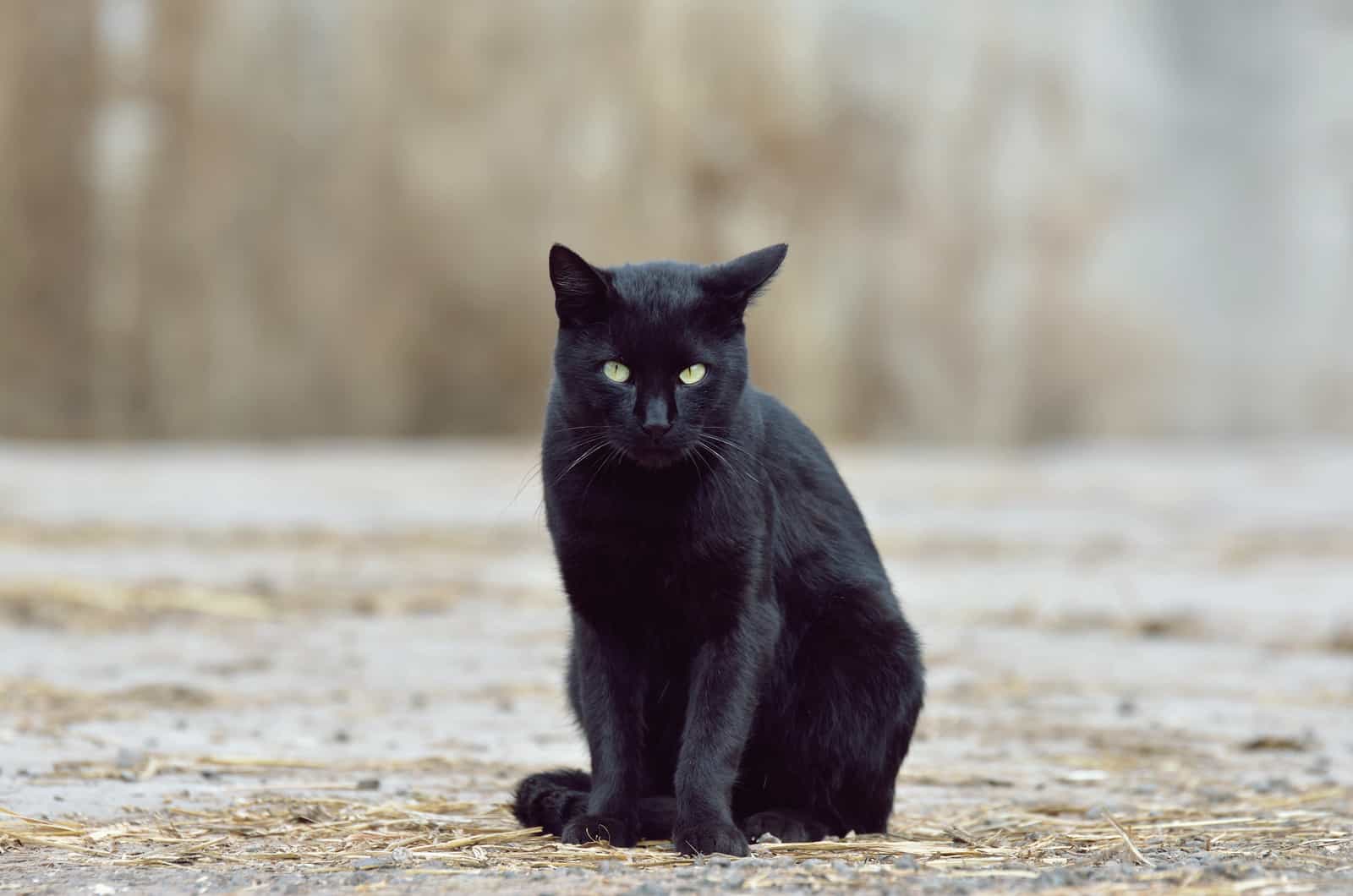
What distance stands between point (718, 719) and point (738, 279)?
0.84 metres

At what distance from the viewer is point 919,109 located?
597 inches

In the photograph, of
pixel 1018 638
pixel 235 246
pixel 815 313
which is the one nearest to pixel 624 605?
pixel 1018 638

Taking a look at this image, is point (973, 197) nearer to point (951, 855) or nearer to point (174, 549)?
point (174, 549)

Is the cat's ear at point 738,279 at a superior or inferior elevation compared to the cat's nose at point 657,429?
superior

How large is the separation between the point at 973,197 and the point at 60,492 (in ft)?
28.7

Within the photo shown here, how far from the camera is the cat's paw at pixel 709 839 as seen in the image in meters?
2.87

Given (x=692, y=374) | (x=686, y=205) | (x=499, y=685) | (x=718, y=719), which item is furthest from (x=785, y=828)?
(x=686, y=205)

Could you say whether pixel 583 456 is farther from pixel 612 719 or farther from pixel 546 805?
pixel 546 805

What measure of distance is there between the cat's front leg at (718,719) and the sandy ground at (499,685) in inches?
4.7

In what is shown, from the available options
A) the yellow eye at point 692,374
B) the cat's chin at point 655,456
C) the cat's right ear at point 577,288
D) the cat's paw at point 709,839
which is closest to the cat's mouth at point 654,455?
the cat's chin at point 655,456

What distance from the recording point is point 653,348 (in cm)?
302

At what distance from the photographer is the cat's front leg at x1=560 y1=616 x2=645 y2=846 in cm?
308

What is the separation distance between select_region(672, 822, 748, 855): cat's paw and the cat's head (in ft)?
2.21

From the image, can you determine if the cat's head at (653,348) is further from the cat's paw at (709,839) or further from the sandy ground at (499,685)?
the sandy ground at (499,685)
